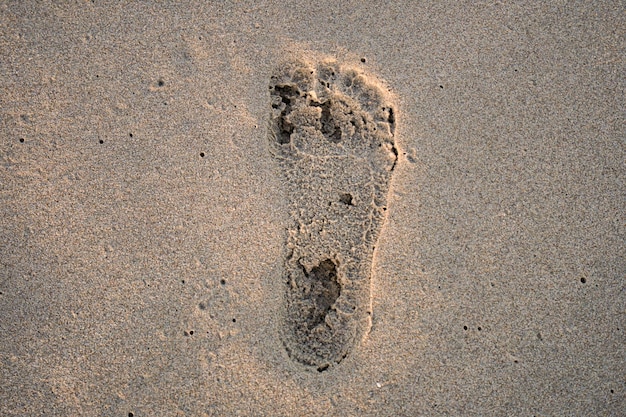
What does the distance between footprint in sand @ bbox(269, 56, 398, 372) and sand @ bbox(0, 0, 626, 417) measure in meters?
0.05

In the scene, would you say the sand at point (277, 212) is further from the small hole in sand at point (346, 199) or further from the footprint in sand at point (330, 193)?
the small hole in sand at point (346, 199)

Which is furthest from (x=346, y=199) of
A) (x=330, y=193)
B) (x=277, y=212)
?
(x=277, y=212)

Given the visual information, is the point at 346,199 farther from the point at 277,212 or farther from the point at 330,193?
the point at 277,212

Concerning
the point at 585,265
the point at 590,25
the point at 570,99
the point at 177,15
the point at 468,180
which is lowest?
the point at 585,265

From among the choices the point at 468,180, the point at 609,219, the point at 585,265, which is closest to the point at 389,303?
the point at 468,180

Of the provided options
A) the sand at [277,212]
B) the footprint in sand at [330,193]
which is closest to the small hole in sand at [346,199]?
the footprint in sand at [330,193]

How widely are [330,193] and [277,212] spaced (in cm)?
21

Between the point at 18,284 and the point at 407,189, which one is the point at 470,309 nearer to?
the point at 407,189

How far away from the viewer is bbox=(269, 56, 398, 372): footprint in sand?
1.59 meters

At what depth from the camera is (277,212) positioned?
1626 millimetres

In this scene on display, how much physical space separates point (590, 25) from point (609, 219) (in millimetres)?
779

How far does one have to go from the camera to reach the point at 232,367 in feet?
5.19

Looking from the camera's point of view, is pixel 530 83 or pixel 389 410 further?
pixel 530 83

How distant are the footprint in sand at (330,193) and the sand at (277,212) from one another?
0.16 feet
